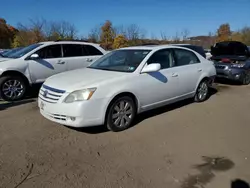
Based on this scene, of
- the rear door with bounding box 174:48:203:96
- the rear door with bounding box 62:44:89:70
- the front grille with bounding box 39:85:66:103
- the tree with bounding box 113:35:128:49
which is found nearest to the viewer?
the front grille with bounding box 39:85:66:103

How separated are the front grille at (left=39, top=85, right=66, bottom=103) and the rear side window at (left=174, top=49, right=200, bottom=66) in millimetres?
2814

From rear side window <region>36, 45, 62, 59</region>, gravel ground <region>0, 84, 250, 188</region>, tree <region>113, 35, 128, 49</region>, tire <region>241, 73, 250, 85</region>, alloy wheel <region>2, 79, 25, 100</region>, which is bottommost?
Result: gravel ground <region>0, 84, 250, 188</region>

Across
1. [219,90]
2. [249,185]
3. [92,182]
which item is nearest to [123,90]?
[92,182]

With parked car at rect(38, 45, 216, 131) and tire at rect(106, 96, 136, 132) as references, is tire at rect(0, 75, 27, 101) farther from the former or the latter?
tire at rect(106, 96, 136, 132)

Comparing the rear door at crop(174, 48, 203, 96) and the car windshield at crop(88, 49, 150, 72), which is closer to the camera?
the car windshield at crop(88, 49, 150, 72)

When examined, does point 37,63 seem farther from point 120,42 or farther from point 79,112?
point 120,42

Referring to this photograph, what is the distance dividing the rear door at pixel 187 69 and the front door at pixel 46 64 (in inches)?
142

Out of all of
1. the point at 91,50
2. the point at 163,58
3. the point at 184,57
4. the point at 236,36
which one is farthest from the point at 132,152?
the point at 236,36

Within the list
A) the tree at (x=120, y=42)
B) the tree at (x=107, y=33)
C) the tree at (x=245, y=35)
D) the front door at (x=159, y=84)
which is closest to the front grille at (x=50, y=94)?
the front door at (x=159, y=84)

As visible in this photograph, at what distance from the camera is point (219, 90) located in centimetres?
866

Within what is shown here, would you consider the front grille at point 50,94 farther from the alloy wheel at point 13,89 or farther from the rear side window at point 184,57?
the rear side window at point 184,57

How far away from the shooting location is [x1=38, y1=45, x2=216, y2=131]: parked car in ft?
14.1

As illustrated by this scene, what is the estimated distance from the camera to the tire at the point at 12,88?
6.89 m

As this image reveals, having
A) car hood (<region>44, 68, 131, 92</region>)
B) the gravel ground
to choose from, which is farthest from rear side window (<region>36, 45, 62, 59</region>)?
car hood (<region>44, 68, 131, 92</region>)
